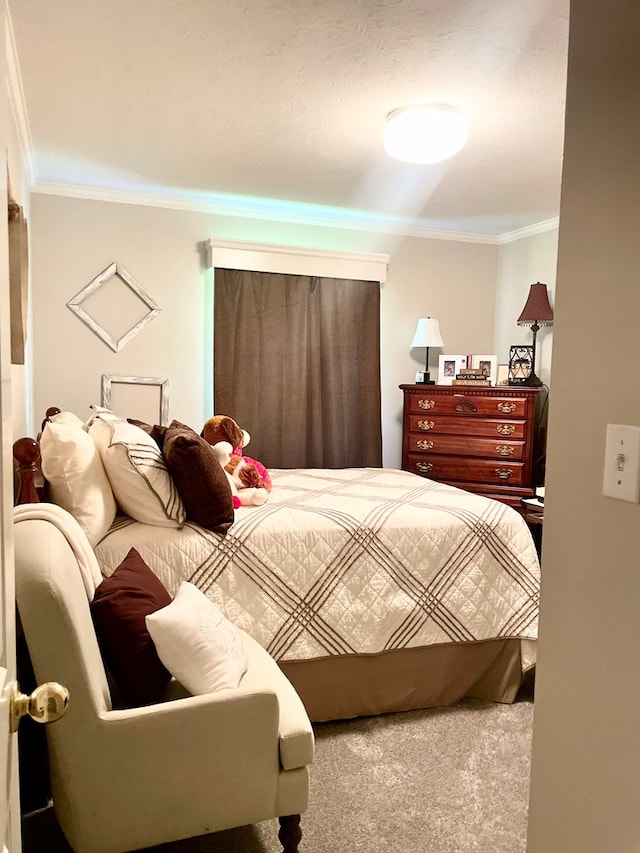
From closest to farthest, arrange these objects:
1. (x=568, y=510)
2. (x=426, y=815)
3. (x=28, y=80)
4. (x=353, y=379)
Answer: (x=568, y=510), (x=426, y=815), (x=28, y=80), (x=353, y=379)

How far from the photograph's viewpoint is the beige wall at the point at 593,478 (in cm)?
92

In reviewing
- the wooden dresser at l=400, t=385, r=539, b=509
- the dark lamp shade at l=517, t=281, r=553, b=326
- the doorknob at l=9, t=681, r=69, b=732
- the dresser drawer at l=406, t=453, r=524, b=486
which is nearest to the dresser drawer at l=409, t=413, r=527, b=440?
the wooden dresser at l=400, t=385, r=539, b=509

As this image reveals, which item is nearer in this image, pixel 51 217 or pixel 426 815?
pixel 426 815

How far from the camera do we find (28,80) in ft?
8.37

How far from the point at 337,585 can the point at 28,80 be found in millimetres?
2384

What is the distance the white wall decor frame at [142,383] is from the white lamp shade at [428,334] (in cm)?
190

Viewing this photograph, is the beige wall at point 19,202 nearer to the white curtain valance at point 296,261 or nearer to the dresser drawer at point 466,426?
the white curtain valance at point 296,261

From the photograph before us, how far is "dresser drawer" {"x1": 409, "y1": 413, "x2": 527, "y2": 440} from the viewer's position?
4.20 meters

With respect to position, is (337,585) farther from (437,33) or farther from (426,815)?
(437,33)

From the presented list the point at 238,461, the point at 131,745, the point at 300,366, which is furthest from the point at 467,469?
the point at 131,745

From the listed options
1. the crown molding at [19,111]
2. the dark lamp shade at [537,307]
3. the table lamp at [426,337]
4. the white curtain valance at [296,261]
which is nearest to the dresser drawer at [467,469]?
the table lamp at [426,337]

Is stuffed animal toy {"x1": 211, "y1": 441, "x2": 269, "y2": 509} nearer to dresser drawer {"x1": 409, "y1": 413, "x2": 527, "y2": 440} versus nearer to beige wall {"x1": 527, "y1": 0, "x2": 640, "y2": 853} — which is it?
beige wall {"x1": 527, "y1": 0, "x2": 640, "y2": 853}

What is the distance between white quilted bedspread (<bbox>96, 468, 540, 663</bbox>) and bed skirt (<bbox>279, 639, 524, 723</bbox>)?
6cm

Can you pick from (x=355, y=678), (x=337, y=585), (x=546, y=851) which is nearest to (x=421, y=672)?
(x=355, y=678)
